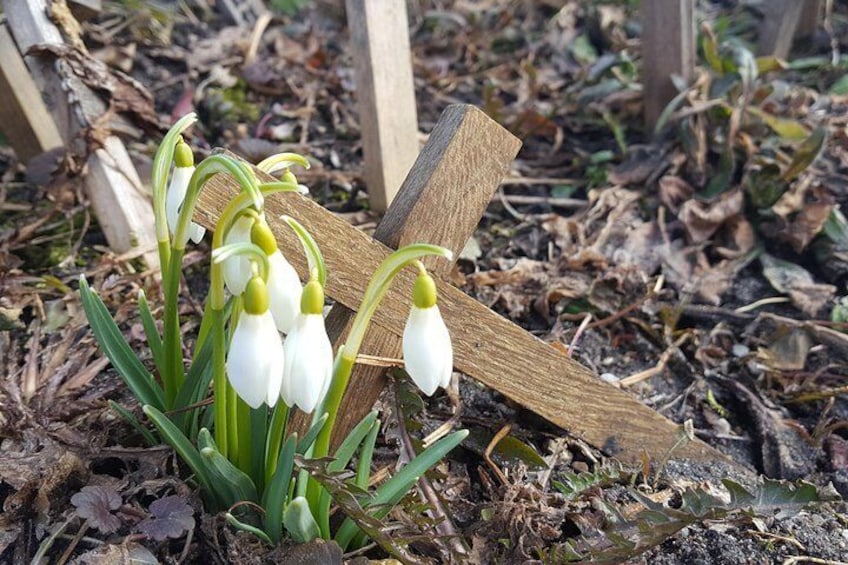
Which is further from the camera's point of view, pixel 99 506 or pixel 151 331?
pixel 151 331

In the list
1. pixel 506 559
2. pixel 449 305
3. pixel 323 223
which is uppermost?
pixel 323 223

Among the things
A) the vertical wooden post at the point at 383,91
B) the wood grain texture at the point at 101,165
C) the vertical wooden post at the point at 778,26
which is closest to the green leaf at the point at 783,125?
the vertical wooden post at the point at 778,26

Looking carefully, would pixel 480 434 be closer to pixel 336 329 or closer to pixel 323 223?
pixel 336 329

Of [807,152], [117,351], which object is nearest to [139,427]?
[117,351]

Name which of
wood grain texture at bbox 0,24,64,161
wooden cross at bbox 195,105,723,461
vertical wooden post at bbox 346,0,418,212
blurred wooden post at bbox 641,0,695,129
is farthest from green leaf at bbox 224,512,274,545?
blurred wooden post at bbox 641,0,695,129

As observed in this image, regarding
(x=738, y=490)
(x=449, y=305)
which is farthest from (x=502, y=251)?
(x=738, y=490)

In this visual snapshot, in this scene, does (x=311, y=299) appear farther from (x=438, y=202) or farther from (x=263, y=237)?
(x=438, y=202)

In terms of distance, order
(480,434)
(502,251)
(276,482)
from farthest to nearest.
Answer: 1. (502,251)
2. (480,434)
3. (276,482)
